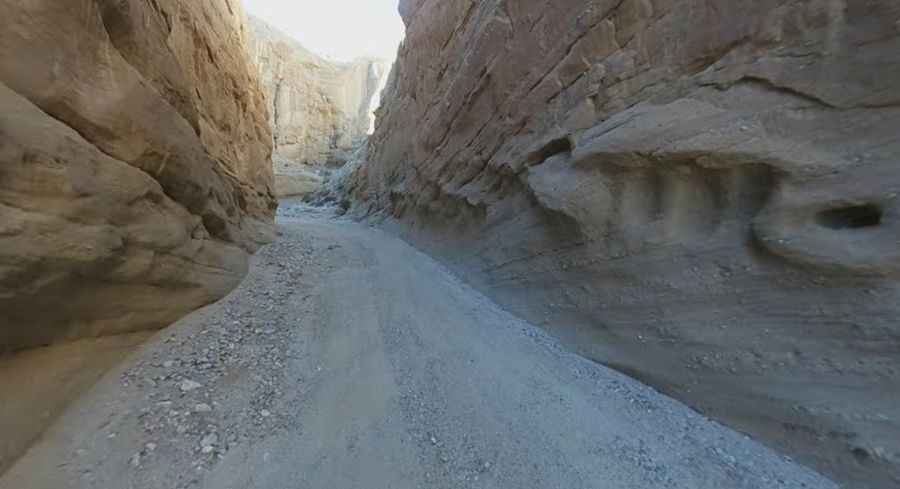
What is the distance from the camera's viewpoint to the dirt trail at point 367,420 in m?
1.90

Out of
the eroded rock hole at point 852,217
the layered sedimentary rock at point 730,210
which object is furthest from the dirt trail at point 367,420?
the eroded rock hole at point 852,217

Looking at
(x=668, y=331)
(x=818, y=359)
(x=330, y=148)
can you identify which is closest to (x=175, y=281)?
(x=668, y=331)

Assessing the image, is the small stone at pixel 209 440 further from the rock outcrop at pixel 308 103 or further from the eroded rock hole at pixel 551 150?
the rock outcrop at pixel 308 103

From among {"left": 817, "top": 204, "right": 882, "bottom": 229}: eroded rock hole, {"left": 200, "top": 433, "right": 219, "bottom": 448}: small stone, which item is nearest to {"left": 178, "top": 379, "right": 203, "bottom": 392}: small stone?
{"left": 200, "top": 433, "right": 219, "bottom": 448}: small stone

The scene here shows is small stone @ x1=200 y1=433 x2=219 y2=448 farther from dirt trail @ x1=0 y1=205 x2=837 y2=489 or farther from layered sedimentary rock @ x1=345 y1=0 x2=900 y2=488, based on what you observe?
layered sedimentary rock @ x1=345 y1=0 x2=900 y2=488

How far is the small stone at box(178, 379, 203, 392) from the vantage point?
233cm

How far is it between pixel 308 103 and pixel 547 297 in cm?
3350

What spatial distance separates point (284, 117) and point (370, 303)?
31291 millimetres

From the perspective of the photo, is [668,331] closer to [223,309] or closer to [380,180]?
[223,309]

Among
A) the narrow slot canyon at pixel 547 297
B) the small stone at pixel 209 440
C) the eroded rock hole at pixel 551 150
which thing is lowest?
Answer: the small stone at pixel 209 440

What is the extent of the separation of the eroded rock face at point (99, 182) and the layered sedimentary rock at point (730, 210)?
139 inches

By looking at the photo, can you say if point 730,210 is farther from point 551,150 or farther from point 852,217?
point 551,150

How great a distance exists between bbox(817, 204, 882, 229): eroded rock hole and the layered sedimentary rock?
11mm

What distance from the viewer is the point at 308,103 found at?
102ft
